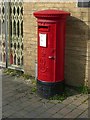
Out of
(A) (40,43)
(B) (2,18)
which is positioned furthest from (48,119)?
(B) (2,18)

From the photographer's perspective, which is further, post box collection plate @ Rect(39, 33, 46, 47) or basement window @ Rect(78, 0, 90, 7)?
basement window @ Rect(78, 0, 90, 7)

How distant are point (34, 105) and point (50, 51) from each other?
1.03 m

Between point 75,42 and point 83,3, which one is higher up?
point 83,3

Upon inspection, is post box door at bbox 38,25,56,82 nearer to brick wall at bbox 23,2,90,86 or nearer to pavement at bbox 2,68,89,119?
pavement at bbox 2,68,89,119

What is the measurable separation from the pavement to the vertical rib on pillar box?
0.26 metres

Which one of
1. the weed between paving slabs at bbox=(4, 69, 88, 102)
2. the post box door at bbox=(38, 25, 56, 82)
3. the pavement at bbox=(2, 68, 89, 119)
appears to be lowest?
the pavement at bbox=(2, 68, 89, 119)

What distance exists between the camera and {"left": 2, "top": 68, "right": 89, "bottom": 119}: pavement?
4.93 meters

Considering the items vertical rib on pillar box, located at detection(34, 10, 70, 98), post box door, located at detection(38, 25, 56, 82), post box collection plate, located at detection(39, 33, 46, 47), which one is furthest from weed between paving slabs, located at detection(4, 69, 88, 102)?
post box collection plate, located at detection(39, 33, 46, 47)

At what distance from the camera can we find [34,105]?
5316 millimetres

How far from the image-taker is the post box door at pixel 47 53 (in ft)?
17.8

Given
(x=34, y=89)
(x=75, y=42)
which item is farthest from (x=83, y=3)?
(x=34, y=89)

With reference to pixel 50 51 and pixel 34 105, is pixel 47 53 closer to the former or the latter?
pixel 50 51

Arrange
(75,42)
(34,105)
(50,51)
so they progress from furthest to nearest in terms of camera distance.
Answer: (75,42)
(50,51)
(34,105)

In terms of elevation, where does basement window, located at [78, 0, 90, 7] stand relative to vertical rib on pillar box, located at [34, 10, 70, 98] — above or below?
above
